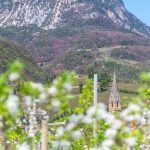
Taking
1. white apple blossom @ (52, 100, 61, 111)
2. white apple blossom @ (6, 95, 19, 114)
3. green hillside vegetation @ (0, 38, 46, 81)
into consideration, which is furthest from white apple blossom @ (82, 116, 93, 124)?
green hillside vegetation @ (0, 38, 46, 81)

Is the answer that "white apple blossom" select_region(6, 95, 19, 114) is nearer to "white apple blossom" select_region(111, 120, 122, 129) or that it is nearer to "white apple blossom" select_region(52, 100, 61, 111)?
"white apple blossom" select_region(52, 100, 61, 111)

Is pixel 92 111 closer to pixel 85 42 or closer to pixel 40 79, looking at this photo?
pixel 40 79

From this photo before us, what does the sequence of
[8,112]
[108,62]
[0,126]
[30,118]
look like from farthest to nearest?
1. [108,62]
2. [30,118]
3. [0,126]
4. [8,112]

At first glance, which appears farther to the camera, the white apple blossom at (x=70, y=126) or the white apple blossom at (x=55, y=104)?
the white apple blossom at (x=70, y=126)

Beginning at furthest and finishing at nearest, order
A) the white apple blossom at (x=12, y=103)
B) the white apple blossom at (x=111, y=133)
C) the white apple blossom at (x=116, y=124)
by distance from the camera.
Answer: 1. the white apple blossom at (x=116, y=124)
2. the white apple blossom at (x=111, y=133)
3. the white apple blossom at (x=12, y=103)

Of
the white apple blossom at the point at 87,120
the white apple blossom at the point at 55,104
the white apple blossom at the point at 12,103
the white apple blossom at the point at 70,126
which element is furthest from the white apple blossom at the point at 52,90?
the white apple blossom at the point at 70,126

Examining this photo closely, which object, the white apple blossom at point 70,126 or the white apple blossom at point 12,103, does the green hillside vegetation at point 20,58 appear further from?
the white apple blossom at point 12,103

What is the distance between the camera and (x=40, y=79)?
440 feet

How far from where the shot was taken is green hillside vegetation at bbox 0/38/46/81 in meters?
131

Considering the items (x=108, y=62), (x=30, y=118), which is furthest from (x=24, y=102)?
(x=108, y=62)

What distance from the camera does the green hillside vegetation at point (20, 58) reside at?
131 m

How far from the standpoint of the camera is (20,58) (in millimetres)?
137625

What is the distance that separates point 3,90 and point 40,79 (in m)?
130

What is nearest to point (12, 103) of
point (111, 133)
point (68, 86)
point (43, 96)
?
point (43, 96)
